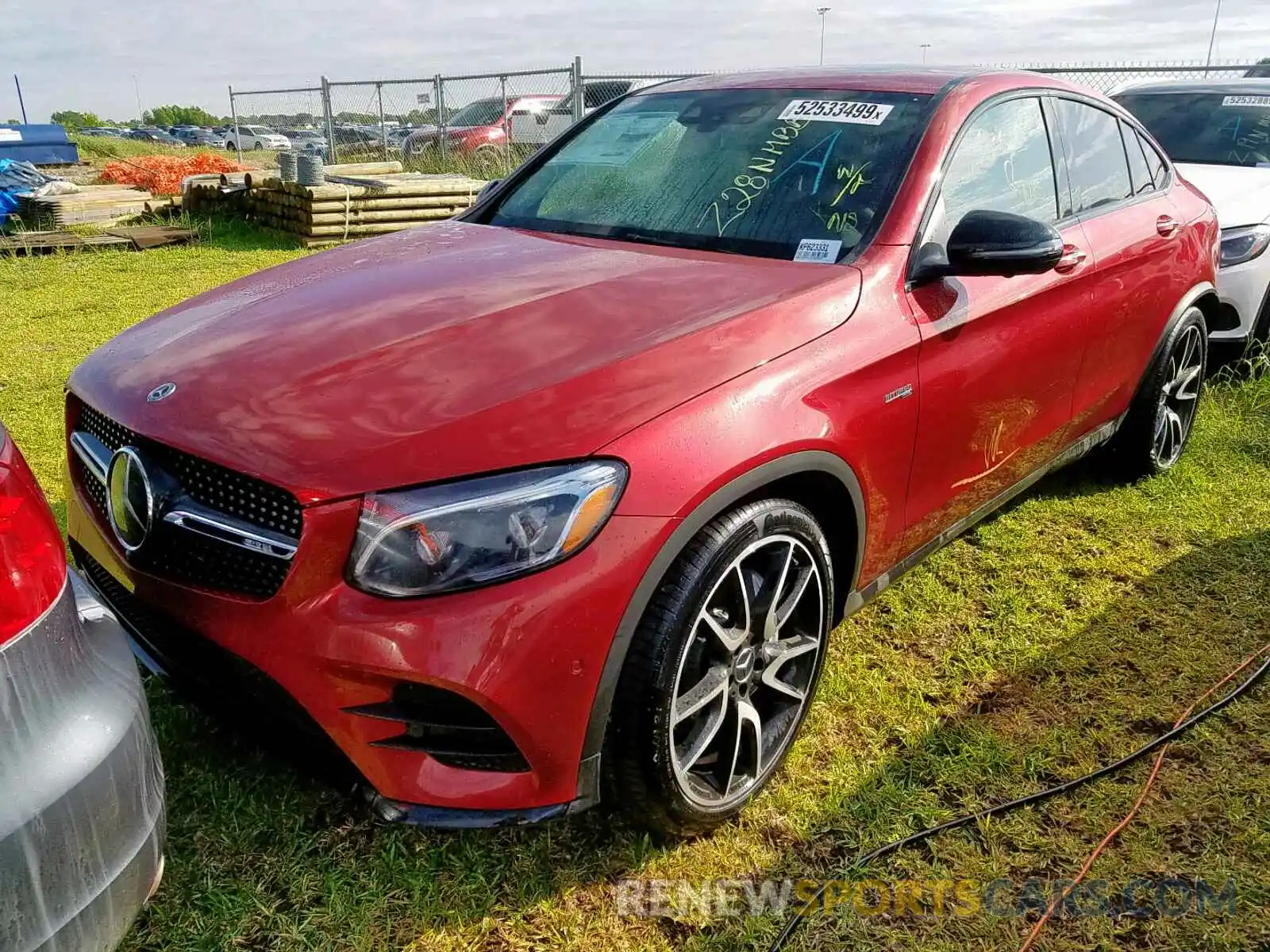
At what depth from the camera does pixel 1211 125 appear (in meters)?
6.43

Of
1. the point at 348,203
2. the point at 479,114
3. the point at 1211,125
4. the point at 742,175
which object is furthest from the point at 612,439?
the point at 479,114

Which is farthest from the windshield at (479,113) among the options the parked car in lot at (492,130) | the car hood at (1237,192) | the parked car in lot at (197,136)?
the parked car in lot at (197,136)

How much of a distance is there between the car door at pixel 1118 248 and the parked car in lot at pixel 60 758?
9.70 feet

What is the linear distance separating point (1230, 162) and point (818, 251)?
16.6 feet

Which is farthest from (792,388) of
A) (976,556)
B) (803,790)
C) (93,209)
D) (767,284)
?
(93,209)

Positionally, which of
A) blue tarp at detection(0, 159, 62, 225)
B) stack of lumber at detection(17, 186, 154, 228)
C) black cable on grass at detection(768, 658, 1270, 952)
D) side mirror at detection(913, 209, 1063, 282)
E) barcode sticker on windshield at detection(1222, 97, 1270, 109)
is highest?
barcode sticker on windshield at detection(1222, 97, 1270, 109)

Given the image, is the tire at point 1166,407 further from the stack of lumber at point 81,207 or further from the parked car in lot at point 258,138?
the parked car in lot at point 258,138

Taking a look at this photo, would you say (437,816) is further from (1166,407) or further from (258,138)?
(258,138)

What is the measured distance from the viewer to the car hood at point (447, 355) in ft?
5.90

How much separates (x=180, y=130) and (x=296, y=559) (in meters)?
73.4

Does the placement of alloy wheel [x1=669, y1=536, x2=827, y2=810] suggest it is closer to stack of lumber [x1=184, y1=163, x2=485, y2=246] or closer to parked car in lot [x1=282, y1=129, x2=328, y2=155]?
stack of lumber [x1=184, y1=163, x2=485, y2=246]

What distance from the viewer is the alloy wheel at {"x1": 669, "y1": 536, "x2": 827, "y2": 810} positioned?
2.08 metres

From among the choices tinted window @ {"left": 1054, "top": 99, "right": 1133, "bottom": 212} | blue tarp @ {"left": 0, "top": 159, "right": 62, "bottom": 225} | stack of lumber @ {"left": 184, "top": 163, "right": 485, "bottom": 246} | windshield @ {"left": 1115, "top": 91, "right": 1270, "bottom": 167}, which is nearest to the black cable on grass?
tinted window @ {"left": 1054, "top": 99, "right": 1133, "bottom": 212}

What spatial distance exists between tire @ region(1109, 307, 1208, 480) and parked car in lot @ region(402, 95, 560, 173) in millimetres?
10819
